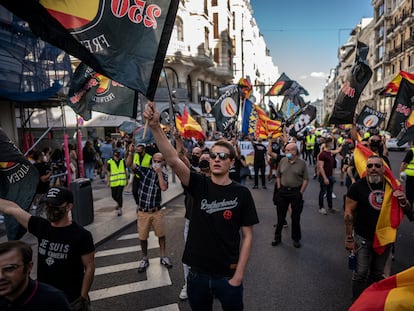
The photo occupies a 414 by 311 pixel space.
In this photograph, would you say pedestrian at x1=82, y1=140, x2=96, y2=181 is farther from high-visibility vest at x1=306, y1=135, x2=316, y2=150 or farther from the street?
high-visibility vest at x1=306, y1=135, x2=316, y2=150

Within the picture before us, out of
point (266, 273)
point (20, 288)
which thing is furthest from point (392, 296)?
point (266, 273)

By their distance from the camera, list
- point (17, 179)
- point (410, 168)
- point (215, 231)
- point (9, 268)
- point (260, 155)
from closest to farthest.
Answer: point (9, 268), point (215, 231), point (17, 179), point (410, 168), point (260, 155)

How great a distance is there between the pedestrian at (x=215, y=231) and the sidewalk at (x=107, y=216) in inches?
174

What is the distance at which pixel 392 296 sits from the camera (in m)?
1.81

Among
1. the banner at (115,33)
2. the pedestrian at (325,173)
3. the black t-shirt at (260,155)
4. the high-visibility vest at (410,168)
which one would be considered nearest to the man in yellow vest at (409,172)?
the high-visibility vest at (410,168)

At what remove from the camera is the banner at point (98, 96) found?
18.6ft

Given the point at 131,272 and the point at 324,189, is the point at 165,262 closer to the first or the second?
the point at 131,272

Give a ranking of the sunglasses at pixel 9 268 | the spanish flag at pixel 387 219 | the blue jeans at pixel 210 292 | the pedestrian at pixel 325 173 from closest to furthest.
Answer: the sunglasses at pixel 9 268
the blue jeans at pixel 210 292
the spanish flag at pixel 387 219
the pedestrian at pixel 325 173

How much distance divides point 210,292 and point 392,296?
4.23 ft

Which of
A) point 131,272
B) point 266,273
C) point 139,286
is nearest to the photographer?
point 139,286

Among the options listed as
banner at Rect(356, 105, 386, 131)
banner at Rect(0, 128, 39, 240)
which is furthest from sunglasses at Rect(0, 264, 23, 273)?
banner at Rect(356, 105, 386, 131)

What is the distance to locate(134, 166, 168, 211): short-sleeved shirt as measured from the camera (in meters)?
5.13

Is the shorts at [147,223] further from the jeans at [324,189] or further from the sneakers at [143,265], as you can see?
the jeans at [324,189]

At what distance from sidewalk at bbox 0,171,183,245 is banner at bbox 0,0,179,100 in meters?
4.53
